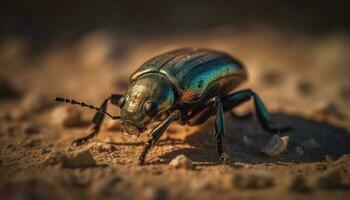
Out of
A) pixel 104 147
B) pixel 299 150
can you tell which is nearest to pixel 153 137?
pixel 104 147

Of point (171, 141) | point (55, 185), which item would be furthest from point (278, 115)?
point (55, 185)

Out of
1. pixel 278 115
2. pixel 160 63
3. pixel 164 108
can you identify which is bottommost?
pixel 278 115

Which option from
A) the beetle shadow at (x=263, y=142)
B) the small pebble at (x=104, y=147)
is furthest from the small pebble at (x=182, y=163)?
the small pebble at (x=104, y=147)

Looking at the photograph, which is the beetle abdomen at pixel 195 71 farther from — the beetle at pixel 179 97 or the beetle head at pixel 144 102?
the beetle head at pixel 144 102

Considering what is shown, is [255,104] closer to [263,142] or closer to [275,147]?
[263,142]

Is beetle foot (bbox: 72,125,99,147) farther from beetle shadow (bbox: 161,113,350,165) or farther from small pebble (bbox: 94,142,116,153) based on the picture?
beetle shadow (bbox: 161,113,350,165)

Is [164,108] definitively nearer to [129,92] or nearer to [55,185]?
[129,92]
